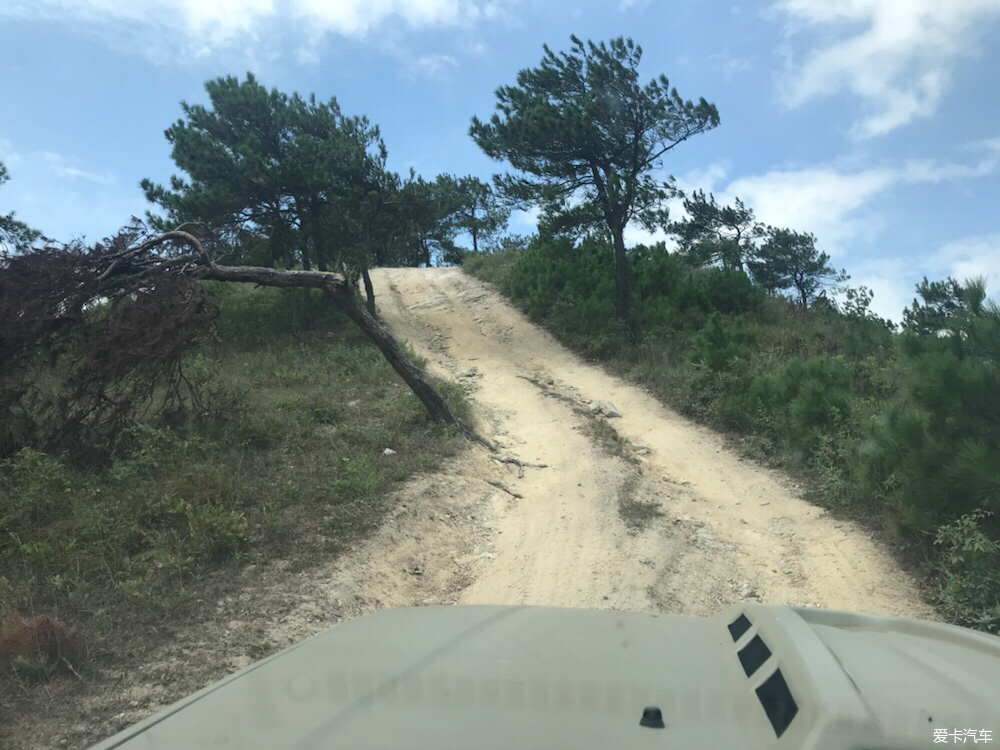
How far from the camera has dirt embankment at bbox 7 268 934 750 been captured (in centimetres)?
520

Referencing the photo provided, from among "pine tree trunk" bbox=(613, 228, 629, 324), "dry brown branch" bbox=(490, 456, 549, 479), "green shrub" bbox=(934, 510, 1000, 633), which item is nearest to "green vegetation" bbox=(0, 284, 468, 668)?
"dry brown branch" bbox=(490, 456, 549, 479)

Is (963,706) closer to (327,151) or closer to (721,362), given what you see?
(721,362)

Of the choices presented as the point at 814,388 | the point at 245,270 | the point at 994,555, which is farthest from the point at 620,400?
the point at 994,555

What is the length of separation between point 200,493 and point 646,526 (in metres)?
4.63

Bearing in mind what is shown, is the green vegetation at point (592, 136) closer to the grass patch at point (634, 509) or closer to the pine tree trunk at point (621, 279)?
the pine tree trunk at point (621, 279)

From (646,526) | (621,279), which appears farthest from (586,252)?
(646,526)

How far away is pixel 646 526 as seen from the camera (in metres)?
8.29

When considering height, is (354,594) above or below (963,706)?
below

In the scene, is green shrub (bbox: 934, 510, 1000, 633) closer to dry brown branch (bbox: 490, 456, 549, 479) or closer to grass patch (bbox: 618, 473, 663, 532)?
grass patch (bbox: 618, 473, 663, 532)

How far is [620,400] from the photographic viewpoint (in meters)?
14.3

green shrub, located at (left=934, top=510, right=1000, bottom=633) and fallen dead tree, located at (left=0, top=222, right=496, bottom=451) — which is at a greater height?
fallen dead tree, located at (left=0, top=222, right=496, bottom=451)

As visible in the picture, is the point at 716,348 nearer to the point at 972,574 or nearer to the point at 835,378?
the point at 835,378

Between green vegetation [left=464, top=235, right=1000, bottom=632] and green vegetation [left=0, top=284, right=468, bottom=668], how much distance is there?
4.72 metres

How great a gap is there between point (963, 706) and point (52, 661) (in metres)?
5.07
